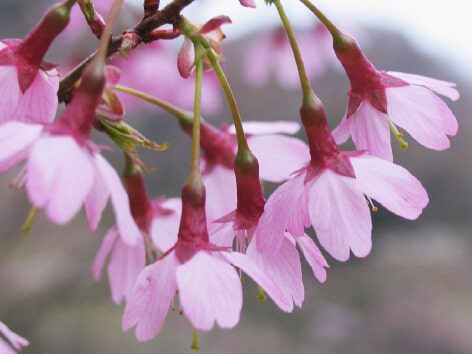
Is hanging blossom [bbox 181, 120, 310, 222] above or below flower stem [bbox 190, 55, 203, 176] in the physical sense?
below

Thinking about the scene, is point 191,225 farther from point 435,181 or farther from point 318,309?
point 435,181

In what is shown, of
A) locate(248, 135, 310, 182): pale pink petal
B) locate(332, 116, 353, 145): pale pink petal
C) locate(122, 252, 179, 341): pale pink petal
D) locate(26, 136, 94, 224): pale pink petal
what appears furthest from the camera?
locate(248, 135, 310, 182): pale pink petal

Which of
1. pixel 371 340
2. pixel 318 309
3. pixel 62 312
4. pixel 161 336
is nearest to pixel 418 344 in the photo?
pixel 371 340

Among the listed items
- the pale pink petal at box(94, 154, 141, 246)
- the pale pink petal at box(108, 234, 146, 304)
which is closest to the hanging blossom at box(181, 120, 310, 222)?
the pale pink petal at box(108, 234, 146, 304)

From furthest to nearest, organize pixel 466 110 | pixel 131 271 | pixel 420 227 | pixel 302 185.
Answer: pixel 466 110 < pixel 420 227 < pixel 131 271 < pixel 302 185

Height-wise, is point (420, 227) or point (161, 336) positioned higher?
point (161, 336)

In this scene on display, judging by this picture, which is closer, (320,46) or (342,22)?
(320,46)

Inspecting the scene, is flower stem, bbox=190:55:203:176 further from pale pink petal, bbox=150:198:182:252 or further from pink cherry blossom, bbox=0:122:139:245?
pale pink petal, bbox=150:198:182:252

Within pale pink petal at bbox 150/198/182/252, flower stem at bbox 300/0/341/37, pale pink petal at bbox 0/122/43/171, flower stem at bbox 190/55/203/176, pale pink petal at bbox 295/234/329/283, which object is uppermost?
pale pink petal at bbox 0/122/43/171
